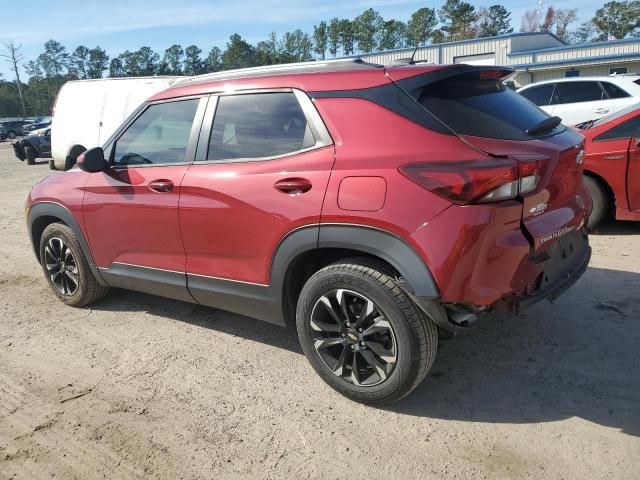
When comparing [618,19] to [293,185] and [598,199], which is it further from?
[293,185]

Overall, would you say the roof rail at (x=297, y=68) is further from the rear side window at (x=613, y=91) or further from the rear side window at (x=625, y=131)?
the rear side window at (x=613, y=91)

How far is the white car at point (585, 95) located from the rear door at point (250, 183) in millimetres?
8569

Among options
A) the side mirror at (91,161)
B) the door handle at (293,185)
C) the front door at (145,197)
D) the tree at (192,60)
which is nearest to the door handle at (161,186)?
the front door at (145,197)

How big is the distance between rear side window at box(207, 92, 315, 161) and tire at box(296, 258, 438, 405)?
0.80 metres

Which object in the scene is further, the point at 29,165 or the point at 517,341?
the point at 29,165

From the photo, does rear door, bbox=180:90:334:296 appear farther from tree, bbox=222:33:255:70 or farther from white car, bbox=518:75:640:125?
tree, bbox=222:33:255:70

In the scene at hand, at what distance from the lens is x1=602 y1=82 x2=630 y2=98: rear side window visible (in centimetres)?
987

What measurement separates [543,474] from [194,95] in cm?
305

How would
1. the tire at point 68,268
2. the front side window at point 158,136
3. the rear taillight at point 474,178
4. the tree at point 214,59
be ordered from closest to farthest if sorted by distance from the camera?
the rear taillight at point 474,178
the front side window at point 158,136
the tire at point 68,268
the tree at point 214,59

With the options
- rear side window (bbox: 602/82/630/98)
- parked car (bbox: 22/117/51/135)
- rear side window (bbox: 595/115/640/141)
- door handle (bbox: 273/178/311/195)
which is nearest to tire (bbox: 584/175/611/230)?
rear side window (bbox: 595/115/640/141)

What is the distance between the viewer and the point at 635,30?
79.7 meters

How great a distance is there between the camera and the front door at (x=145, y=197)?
3.62 meters

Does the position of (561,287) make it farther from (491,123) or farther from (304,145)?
(304,145)

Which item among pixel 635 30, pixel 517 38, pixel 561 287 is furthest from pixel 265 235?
pixel 635 30
